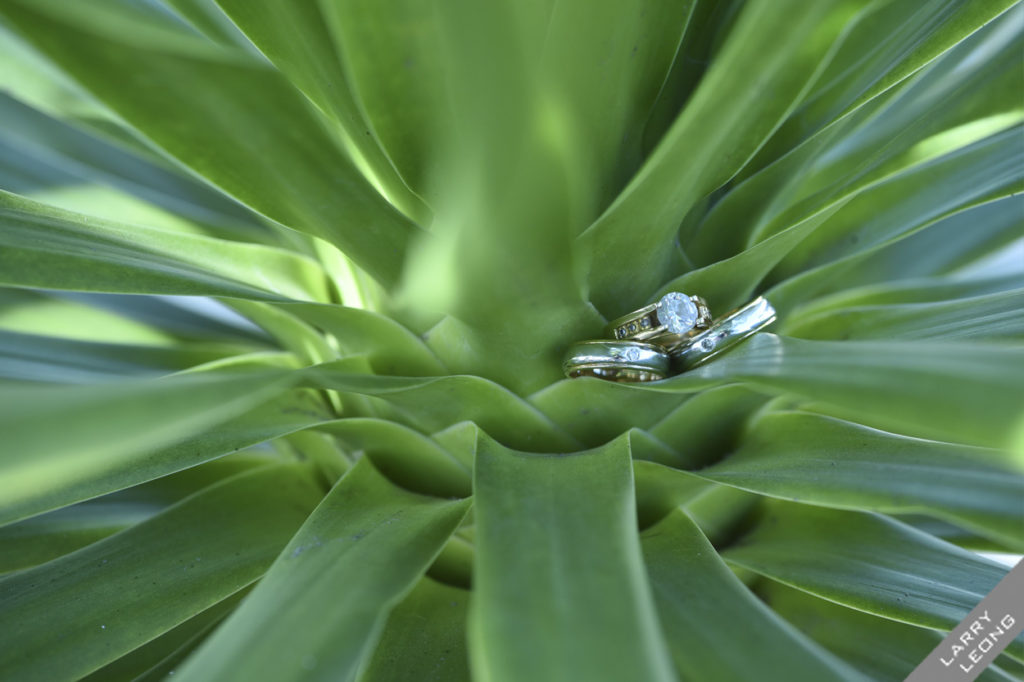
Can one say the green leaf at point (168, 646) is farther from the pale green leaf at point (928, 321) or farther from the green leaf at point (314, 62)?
the pale green leaf at point (928, 321)

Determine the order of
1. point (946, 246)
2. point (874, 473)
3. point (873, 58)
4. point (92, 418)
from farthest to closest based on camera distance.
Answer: point (946, 246) < point (873, 58) < point (874, 473) < point (92, 418)

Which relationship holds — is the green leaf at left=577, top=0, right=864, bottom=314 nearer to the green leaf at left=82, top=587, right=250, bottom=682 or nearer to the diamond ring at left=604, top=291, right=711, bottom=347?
the diamond ring at left=604, top=291, right=711, bottom=347

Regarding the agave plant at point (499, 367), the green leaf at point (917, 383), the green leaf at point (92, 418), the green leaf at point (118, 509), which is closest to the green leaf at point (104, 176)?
the agave plant at point (499, 367)

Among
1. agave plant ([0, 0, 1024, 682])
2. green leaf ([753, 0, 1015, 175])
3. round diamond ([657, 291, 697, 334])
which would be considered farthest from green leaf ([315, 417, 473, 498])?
green leaf ([753, 0, 1015, 175])

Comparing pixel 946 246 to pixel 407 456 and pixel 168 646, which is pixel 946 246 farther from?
pixel 168 646

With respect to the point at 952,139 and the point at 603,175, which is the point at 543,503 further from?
the point at 952,139

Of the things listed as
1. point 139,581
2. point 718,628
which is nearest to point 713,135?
point 718,628
